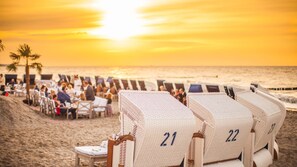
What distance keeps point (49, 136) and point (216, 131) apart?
20.7 ft

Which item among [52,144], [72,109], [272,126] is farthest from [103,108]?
[272,126]

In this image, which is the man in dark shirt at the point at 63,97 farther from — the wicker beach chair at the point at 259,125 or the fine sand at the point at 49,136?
the wicker beach chair at the point at 259,125

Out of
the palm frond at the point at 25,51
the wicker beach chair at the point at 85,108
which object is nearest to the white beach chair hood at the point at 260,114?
the wicker beach chair at the point at 85,108

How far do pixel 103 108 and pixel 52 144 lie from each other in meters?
6.57

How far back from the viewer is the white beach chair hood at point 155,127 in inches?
209

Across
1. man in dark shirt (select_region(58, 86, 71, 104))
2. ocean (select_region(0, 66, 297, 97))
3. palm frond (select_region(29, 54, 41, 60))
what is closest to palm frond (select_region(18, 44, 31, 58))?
palm frond (select_region(29, 54, 41, 60))

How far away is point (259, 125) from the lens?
7.47 meters

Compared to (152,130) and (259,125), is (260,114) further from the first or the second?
(152,130)

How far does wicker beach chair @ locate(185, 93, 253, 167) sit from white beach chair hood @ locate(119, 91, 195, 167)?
1.30ft

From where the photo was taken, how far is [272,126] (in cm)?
818

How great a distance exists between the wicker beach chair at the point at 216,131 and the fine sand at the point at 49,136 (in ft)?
8.09

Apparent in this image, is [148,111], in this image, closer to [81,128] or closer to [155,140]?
[155,140]

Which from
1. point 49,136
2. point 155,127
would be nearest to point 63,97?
point 49,136

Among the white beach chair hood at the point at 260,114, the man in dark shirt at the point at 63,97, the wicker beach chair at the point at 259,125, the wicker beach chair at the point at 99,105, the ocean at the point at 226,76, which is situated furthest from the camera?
the ocean at the point at 226,76
